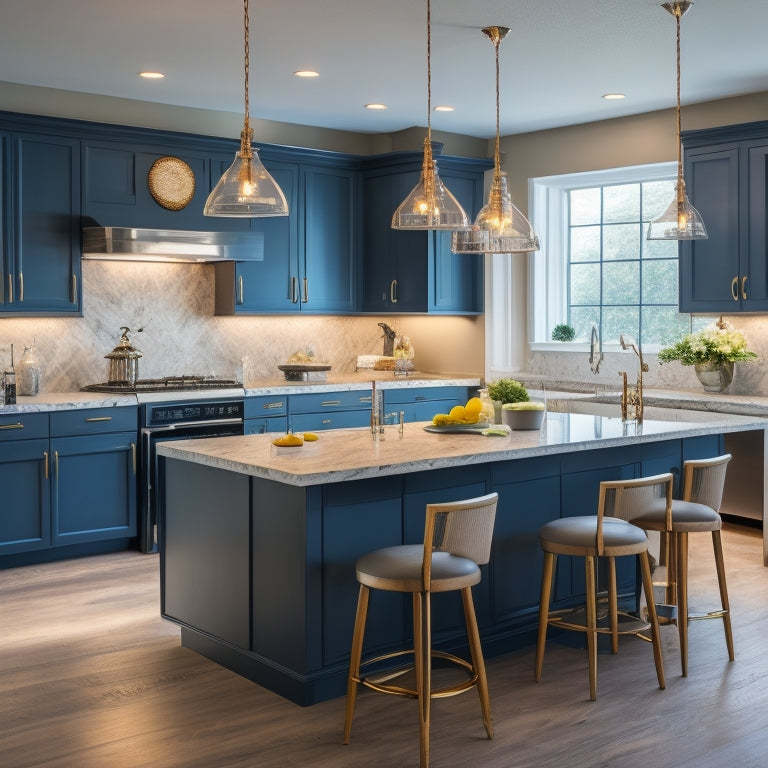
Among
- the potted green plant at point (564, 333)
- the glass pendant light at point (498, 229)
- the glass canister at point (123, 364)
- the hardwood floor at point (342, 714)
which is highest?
the glass pendant light at point (498, 229)

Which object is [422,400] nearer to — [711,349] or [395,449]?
[711,349]

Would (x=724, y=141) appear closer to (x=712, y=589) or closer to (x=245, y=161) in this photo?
(x=712, y=589)

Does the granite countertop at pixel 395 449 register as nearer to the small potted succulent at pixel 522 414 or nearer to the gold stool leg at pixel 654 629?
the small potted succulent at pixel 522 414

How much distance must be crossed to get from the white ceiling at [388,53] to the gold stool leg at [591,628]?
2506mm

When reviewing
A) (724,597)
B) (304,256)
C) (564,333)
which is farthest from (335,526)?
(564,333)

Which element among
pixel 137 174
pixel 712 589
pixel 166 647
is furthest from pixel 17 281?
pixel 712 589

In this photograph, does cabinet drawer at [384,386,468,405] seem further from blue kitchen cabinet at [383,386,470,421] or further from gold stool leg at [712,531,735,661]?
gold stool leg at [712,531,735,661]

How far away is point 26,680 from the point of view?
3.90 m

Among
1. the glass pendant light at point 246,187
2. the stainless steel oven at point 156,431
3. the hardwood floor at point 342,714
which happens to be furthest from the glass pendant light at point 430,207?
the stainless steel oven at point 156,431

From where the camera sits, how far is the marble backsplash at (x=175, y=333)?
652cm

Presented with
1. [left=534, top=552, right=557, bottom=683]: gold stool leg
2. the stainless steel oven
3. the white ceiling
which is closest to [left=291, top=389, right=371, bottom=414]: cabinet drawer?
the stainless steel oven

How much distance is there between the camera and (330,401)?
22.8 ft

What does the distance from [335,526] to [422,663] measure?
619 millimetres

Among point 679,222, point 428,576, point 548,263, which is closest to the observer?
point 428,576
